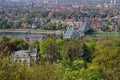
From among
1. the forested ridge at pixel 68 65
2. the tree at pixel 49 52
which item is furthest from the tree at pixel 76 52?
the tree at pixel 49 52

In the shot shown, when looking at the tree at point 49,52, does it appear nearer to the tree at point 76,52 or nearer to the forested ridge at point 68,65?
the forested ridge at point 68,65

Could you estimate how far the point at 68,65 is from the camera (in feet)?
43.5

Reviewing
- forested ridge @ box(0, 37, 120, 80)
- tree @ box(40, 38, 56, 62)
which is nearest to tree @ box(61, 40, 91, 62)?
forested ridge @ box(0, 37, 120, 80)

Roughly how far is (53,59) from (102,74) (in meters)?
6.24

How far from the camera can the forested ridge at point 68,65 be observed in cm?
629

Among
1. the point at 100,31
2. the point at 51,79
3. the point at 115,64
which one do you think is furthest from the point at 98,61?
the point at 100,31

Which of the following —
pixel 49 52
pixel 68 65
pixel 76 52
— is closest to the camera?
pixel 68 65

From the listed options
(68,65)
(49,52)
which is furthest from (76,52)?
(68,65)

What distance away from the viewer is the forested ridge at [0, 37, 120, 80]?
6.29 metres

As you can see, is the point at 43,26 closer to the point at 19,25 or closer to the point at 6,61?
the point at 19,25

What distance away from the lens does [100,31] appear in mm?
35781

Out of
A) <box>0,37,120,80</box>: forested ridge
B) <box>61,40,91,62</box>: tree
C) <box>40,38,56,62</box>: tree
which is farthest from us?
<box>40,38,56,62</box>: tree

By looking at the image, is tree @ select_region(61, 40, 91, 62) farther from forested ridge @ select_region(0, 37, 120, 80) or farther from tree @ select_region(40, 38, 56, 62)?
tree @ select_region(40, 38, 56, 62)

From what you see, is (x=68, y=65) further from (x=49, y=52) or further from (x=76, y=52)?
(x=49, y=52)
